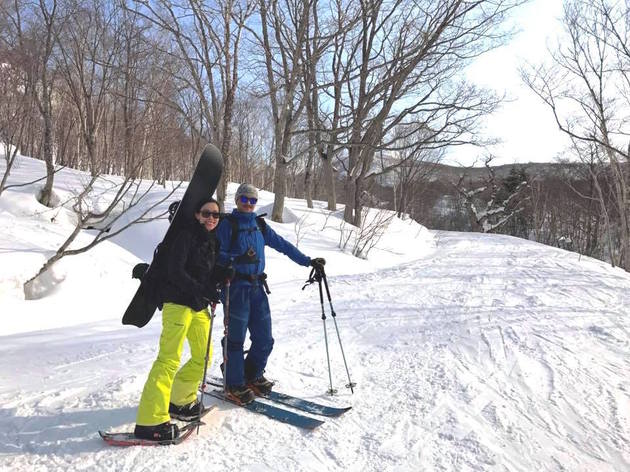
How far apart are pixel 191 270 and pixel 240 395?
47.1 inches

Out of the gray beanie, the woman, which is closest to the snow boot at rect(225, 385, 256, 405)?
the woman

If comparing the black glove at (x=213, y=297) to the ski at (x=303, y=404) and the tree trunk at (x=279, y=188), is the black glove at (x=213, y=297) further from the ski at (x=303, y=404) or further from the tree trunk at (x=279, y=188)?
the tree trunk at (x=279, y=188)

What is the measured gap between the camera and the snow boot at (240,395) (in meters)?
3.40

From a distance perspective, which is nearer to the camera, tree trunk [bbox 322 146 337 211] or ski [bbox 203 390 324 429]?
ski [bbox 203 390 324 429]

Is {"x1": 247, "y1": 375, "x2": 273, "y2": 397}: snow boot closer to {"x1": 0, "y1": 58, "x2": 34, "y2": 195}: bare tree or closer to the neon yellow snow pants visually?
the neon yellow snow pants

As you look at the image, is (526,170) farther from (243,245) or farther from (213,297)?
(213,297)

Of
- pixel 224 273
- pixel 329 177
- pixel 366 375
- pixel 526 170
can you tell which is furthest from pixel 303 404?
pixel 526 170

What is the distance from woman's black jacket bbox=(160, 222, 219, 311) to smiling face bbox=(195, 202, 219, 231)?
0.05 metres

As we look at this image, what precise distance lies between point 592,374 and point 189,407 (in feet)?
13.2

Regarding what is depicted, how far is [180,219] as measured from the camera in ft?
10.0

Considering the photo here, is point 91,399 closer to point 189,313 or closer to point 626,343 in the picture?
point 189,313

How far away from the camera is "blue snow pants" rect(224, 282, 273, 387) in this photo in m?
3.43

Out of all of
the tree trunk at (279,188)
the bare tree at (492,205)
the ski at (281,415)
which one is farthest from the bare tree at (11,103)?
the bare tree at (492,205)

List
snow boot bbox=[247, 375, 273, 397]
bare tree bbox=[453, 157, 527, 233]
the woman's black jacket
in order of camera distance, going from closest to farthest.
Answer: the woman's black jacket < snow boot bbox=[247, 375, 273, 397] < bare tree bbox=[453, 157, 527, 233]
